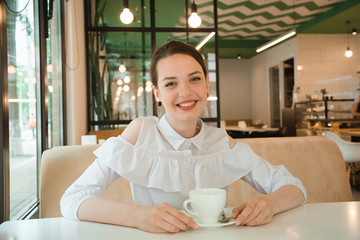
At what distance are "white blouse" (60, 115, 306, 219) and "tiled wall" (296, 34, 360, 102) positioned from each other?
327 inches

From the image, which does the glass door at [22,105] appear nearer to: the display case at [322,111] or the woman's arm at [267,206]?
the woman's arm at [267,206]

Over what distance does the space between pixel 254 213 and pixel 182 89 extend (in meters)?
0.50

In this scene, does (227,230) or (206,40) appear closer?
(227,230)

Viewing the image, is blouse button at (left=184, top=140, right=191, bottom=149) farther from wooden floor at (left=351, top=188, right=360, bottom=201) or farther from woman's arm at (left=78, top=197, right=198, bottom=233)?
wooden floor at (left=351, top=188, right=360, bottom=201)

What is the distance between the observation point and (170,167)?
3.62 ft

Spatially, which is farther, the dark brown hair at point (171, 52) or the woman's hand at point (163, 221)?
the dark brown hair at point (171, 52)

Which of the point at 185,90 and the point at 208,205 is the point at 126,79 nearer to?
the point at 185,90

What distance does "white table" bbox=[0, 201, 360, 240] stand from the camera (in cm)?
73

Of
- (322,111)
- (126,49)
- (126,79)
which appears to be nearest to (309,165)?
(126,79)

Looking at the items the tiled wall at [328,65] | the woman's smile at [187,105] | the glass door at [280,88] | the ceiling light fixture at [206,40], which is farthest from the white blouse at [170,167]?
the glass door at [280,88]

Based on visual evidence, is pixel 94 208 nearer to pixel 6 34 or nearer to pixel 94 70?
pixel 6 34

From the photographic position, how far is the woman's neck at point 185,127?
121 cm

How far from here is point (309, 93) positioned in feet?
29.3

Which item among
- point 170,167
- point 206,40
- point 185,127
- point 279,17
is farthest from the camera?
point 279,17
